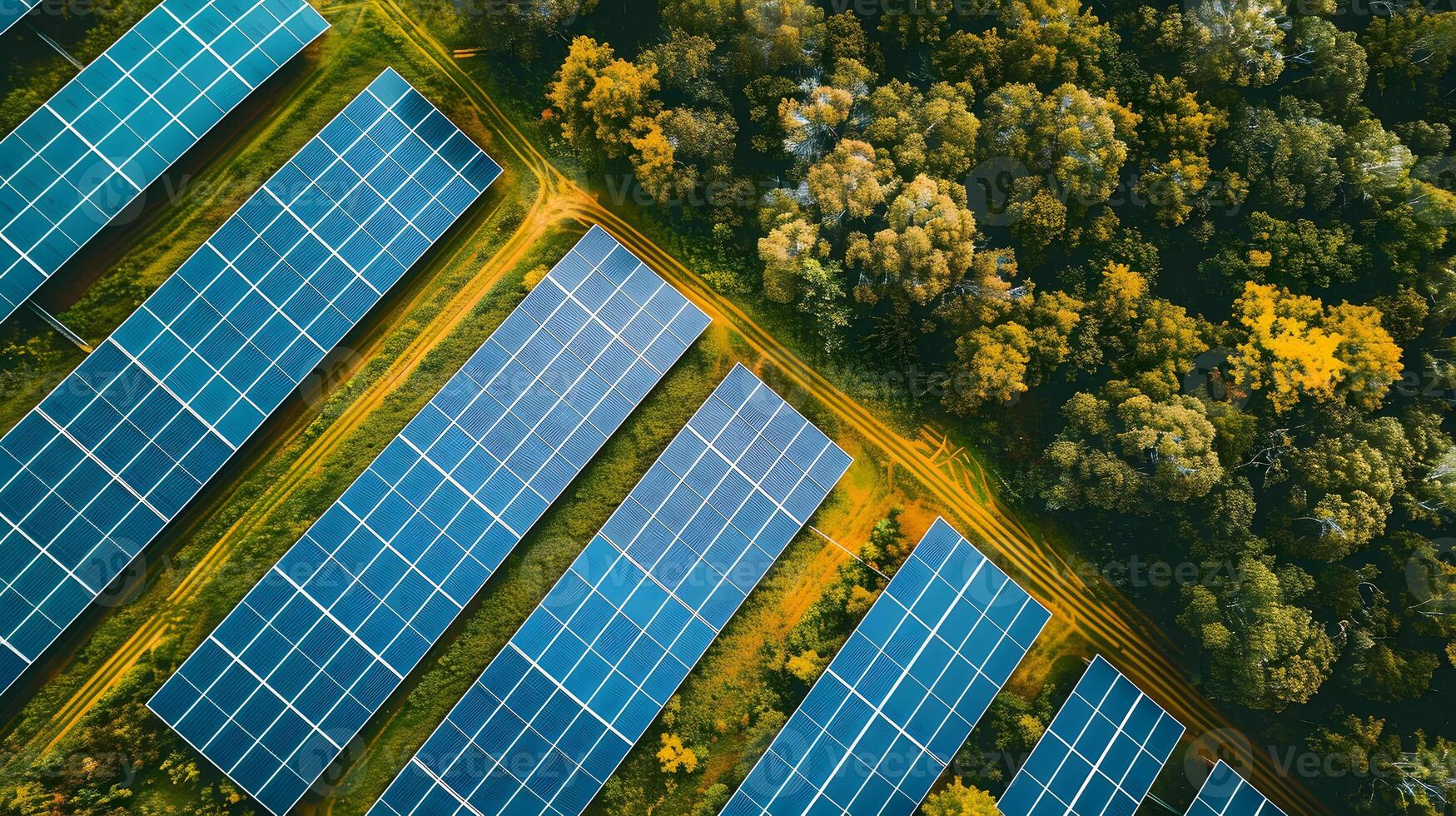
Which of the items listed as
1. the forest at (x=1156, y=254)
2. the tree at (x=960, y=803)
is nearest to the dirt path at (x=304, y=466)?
the forest at (x=1156, y=254)

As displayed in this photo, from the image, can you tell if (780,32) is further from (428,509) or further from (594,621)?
(594,621)

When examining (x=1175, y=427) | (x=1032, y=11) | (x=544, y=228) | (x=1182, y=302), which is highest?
(x=1032, y=11)

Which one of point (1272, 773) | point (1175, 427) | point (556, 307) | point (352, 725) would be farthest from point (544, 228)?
point (1272, 773)

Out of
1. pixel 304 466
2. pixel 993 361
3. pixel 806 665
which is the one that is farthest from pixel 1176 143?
pixel 304 466

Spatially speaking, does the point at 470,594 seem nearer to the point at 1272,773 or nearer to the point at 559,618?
the point at 559,618

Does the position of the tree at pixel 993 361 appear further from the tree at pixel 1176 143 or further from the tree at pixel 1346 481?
the tree at pixel 1346 481

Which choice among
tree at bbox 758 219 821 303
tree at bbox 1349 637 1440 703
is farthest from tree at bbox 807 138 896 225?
tree at bbox 1349 637 1440 703

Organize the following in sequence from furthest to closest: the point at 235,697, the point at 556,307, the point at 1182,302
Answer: the point at 1182,302 → the point at 556,307 → the point at 235,697
